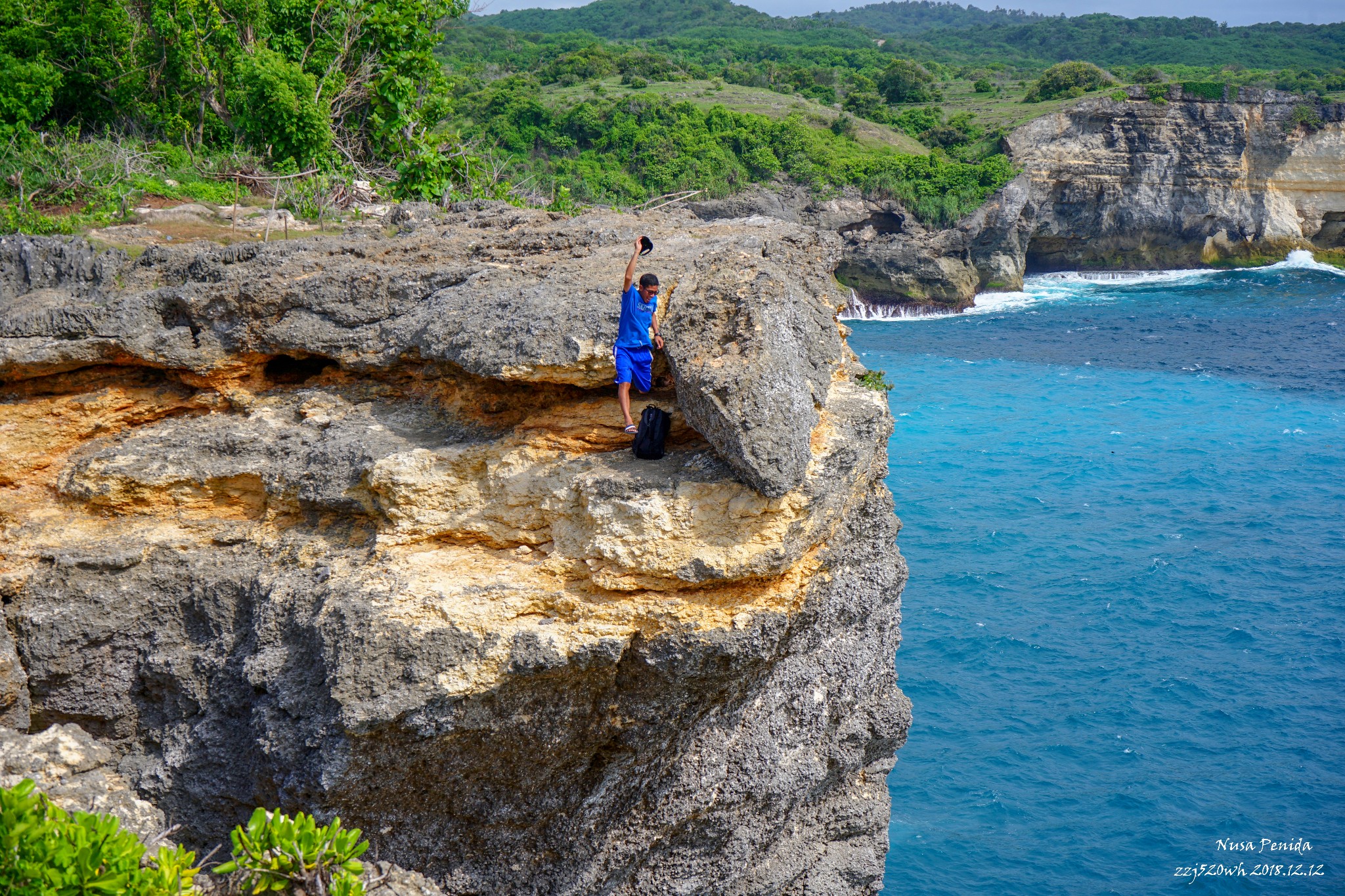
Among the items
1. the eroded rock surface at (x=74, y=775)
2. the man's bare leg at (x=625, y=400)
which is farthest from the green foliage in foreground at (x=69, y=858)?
the man's bare leg at (x=625, y=400)

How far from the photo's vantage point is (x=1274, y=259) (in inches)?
2073

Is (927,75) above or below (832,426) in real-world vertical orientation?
above

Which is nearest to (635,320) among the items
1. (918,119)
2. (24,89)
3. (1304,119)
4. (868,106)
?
(24,89)

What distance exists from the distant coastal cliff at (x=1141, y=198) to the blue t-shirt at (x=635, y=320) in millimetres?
40841

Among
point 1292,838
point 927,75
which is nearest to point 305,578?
point 1292,838

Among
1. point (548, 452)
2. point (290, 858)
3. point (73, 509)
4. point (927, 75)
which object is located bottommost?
point (290, 858)

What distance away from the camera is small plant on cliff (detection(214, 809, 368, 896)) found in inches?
206

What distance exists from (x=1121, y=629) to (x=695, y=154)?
127ft

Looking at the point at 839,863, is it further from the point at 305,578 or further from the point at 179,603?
the point at 179,603

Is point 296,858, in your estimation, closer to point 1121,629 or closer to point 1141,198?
point 1121,629

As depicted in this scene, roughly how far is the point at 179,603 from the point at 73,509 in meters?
1.31

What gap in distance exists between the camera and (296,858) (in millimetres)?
5258

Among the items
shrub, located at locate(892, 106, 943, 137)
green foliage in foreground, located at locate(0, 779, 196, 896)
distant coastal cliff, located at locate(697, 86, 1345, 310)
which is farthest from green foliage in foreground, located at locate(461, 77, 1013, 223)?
green foliage in foreground, located at locate(0, 779, 196, 896)

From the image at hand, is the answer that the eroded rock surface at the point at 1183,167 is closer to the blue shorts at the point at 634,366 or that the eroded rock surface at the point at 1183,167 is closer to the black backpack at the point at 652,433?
the blue shorts at the point at 634,366
